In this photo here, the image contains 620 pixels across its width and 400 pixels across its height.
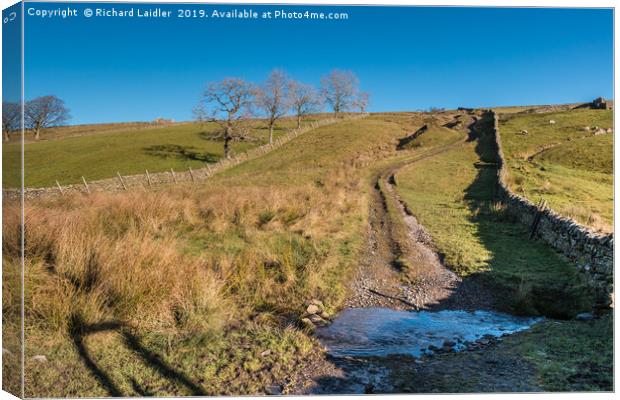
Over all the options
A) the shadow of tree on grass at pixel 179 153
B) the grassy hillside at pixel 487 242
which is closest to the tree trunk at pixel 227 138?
the shadow of tree on grass at pixel 179 153

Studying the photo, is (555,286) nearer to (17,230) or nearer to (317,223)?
(317,223)

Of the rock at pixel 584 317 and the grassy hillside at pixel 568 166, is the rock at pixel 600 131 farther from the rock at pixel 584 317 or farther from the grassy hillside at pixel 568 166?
the rock at pixel 584 317

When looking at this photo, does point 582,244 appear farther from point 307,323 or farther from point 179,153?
point 179,153

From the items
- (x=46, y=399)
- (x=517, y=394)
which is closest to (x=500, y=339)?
(x=517, y=394)

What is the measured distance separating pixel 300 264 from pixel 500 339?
4.42 m

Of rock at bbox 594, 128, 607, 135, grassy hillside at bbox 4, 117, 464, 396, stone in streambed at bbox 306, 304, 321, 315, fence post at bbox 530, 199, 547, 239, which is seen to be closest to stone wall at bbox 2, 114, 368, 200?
grassy hillside at bbox 4, 117, 464, 396

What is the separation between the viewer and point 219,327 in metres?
6.68

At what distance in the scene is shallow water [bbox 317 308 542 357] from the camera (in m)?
6.52

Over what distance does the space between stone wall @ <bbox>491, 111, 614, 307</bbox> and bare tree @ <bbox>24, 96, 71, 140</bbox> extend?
916 centimetres

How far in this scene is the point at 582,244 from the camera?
33.7 feet

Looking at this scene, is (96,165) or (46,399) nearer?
(46,399)

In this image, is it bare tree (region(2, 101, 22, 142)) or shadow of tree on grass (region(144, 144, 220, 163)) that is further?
shadow of tree on grass (region(144, 144, 220, 163))

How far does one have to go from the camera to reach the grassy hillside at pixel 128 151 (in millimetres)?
37906

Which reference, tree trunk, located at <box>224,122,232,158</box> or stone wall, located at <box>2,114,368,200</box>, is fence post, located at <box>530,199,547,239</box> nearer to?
stone wall, located at <box>2,114,368,200</box>
